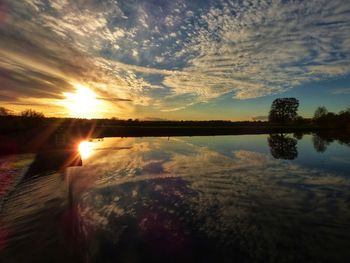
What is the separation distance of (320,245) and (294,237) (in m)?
1.06

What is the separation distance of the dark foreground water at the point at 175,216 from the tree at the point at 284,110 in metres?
148

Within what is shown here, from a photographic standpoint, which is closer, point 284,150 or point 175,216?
point 175,216

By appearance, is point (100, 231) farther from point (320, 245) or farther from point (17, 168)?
point (17, 168)

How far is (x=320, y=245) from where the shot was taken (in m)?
10.7

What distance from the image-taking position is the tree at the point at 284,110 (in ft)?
530

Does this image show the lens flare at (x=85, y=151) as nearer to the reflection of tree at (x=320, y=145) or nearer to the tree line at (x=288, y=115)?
the reflection of tree at (x=320, y=145)

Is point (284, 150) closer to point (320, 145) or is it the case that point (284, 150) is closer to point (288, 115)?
point (320, 145)

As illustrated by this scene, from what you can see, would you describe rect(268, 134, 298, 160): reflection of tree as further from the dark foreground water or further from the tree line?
the tree line

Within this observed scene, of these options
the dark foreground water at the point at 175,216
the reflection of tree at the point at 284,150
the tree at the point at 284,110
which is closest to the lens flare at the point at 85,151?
the dark foreground water at the point at 175,216

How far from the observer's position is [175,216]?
46.1 feet

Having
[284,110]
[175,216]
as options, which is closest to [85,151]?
[175,216]

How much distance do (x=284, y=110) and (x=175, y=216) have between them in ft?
544

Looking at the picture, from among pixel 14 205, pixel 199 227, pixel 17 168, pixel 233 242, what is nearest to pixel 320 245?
pixel 233 242

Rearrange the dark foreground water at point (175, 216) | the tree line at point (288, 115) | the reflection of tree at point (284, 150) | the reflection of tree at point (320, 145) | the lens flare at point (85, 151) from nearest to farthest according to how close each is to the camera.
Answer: the dark foreground water at point (175, 216) → the reflection of tree at point (284, 150) → the lens flare at point (85, 151) → the reflection of tree at point (320, 145) → the tree line at point (288, 115)
